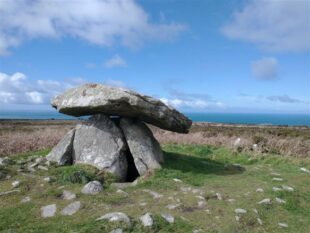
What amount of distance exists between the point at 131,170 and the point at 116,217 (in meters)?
Answer: 5.23

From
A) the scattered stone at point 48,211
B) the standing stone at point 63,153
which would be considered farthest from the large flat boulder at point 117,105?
the scattered stone at point 48,211

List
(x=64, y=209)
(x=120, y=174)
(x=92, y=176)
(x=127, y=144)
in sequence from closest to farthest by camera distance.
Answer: (x=64, y=209), (x=92, y=176), (x=120, y=174), (x=127, y=144)

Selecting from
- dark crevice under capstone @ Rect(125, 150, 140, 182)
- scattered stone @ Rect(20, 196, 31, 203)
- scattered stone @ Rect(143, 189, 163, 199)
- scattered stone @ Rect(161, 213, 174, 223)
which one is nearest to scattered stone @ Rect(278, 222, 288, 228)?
scattered stone @ Rect(161, 213, 174, 223)

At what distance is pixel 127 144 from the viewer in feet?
43.3

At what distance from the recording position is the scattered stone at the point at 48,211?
8.57 metres

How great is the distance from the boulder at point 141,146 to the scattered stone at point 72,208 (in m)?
3.59

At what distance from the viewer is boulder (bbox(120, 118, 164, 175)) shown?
1252 cm

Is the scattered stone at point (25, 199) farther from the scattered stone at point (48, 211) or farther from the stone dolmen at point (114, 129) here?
the stone dolmen at point (114, 129)

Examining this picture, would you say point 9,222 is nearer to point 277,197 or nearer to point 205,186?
point 205,186

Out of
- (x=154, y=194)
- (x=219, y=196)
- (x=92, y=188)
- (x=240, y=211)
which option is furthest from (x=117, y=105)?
(x=240, y=211)

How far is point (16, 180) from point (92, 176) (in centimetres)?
219

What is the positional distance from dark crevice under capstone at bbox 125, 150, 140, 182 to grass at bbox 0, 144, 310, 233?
3.65 ft

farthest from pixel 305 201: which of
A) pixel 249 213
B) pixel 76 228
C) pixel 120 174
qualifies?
pixel 76 228

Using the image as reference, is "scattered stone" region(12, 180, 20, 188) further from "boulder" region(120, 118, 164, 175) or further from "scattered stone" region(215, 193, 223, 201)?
"scattered stone" region(215, 193, 223, 201)
